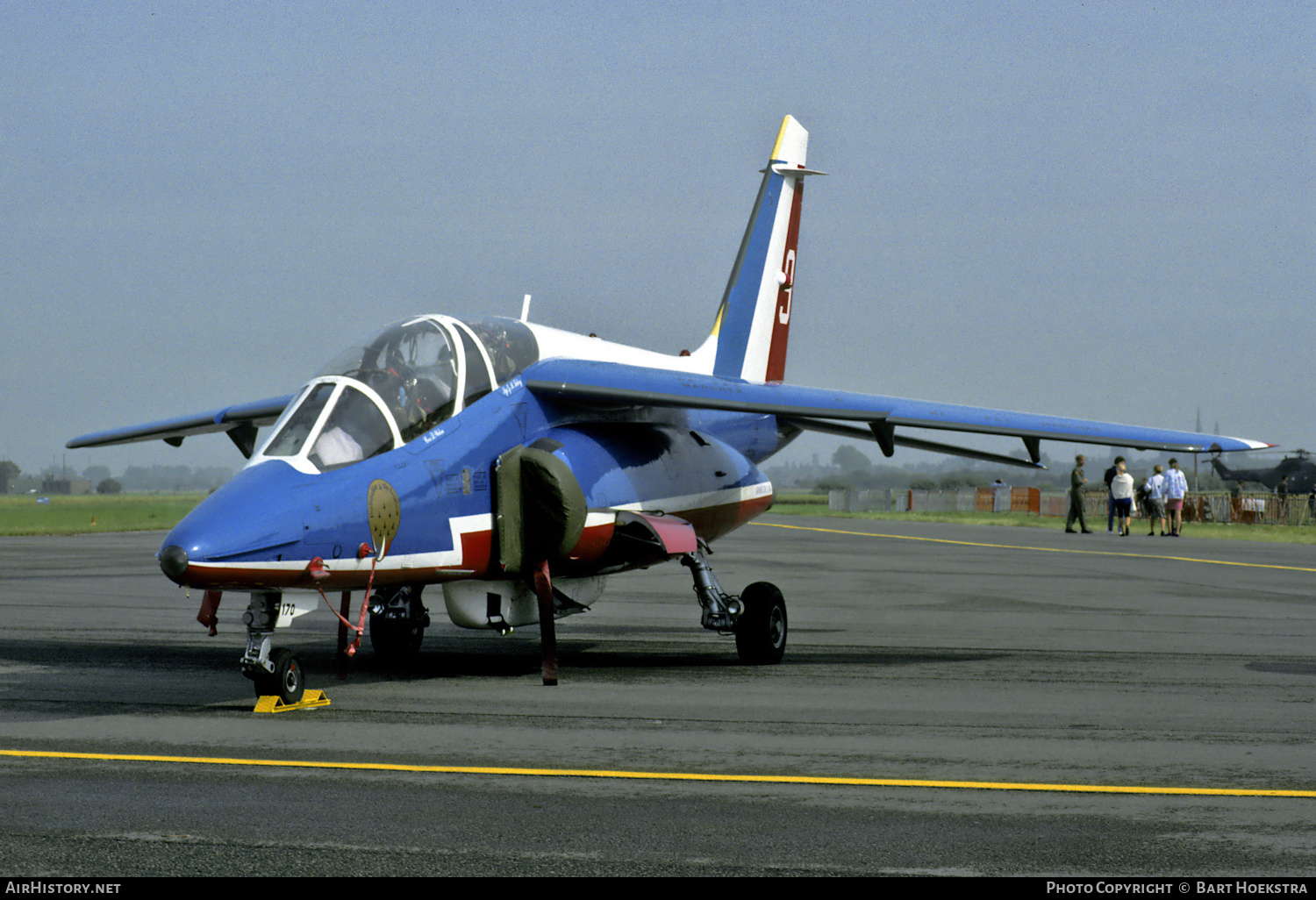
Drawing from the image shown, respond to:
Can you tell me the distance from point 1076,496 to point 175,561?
34.0m

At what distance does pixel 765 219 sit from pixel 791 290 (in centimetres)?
114

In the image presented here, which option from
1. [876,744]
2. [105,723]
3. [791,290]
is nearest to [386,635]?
[105,723]

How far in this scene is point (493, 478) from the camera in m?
10.7

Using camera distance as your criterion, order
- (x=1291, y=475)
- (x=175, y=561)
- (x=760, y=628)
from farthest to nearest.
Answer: (x=1291, y=475), (x=760, y=628), (x=175, y=561)

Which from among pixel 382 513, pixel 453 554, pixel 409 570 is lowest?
pixel 409 570

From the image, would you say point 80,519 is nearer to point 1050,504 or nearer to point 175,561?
point 1050,504

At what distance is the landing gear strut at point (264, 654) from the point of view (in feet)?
29.3

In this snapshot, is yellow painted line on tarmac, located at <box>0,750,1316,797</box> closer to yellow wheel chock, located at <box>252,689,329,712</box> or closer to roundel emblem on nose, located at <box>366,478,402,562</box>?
yellow wheel chock, located at <box>252,689,329,712</box>

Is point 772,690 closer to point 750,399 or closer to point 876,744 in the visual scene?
point 876,744

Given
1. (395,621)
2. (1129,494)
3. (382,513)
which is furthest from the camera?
(1129,494)

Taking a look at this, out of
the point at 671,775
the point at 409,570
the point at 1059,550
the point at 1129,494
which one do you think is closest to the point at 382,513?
the point at 409,570

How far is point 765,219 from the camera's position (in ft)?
56.6

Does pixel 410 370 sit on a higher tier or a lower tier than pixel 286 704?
higher

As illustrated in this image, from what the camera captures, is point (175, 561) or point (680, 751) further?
point (175, 561)
